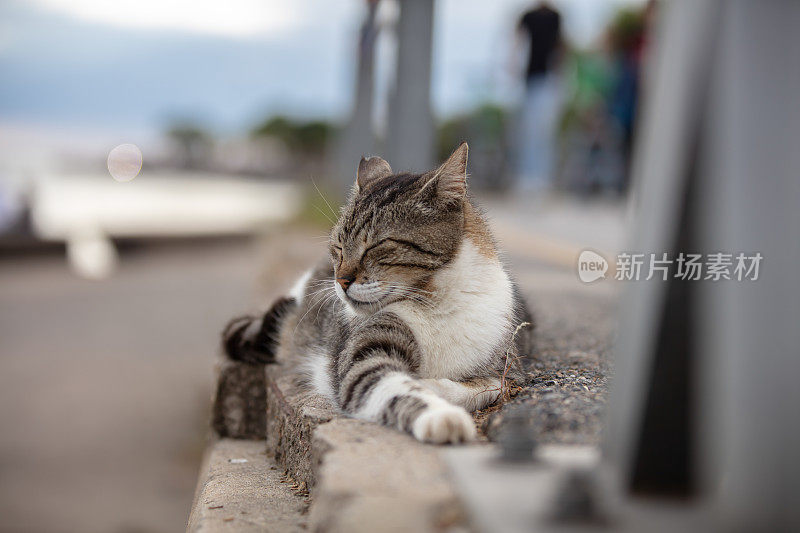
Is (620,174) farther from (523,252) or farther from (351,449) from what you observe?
(351,449)

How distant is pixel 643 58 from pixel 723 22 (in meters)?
8.41

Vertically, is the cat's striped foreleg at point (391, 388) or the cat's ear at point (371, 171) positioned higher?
the cat's ear at point (371, 171)

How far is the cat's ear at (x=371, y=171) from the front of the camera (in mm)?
2648

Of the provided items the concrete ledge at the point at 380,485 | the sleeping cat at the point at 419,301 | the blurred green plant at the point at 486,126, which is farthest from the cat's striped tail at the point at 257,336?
the blurred green plant at the point at 486,126

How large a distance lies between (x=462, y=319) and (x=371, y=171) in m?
0.79

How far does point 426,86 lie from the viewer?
417 centimetres

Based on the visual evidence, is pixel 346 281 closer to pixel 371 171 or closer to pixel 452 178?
pixel 452 178

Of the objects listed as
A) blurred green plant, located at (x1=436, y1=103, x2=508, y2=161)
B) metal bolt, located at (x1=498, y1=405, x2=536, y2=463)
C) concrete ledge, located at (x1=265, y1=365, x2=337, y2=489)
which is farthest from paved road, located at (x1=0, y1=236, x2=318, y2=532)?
blurred green plant, located at (x1=436, y1=103, x2=508, y2=161)

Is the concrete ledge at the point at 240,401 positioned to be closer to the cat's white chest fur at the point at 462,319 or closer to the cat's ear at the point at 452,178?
the cat's white chest fur at the point at 462,319

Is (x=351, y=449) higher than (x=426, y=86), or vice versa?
(x=426, y=86)

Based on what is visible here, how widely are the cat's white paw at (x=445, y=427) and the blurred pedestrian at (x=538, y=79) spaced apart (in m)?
6.20

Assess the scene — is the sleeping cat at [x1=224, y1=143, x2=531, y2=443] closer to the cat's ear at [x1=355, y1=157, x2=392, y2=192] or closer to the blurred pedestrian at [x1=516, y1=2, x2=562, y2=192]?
the cat's ear at [x1=355, y1=157, x2=392, y2=192]

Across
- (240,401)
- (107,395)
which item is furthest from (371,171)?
(107,395)

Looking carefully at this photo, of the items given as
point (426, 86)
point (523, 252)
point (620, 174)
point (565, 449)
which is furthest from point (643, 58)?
point (565, 449)
